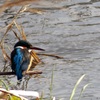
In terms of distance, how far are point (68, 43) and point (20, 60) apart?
9.28 ft

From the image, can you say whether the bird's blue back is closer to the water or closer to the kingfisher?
the kingfisher

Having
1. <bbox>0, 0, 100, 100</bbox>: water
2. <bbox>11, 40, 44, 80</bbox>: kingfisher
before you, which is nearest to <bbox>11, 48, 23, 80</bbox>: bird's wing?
<bbox>11, 40, 44, 80</bbox>: kingfisher

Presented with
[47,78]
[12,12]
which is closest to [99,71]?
[47,78]

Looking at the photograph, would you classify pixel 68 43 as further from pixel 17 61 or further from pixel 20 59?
pixel 17 61

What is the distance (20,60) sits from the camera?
4668 mm

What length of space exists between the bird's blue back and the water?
0.35 metres

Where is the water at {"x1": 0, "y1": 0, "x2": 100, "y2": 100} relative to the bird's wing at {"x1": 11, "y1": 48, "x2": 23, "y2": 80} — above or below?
below

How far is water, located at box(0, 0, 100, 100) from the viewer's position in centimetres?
559

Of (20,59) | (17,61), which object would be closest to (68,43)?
(20,59)

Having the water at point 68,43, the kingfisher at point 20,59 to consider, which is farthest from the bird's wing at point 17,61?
the water at point 68,43

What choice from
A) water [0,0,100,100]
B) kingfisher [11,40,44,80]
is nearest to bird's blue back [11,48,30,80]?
kingfisher [11,40,44,80]

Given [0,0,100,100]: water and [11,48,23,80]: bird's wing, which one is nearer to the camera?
[11,48,23,80]: bird's wing

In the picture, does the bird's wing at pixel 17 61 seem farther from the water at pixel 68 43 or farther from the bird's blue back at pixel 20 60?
the water at pixel 68 43

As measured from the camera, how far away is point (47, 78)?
19.4 feet
